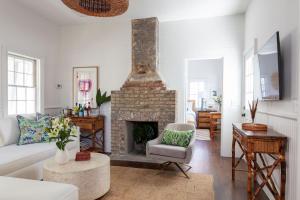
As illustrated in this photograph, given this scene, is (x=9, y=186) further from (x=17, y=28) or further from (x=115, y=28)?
(x=115, y=28)

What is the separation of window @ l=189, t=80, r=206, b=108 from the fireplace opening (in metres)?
4.75

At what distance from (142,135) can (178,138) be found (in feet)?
4.01

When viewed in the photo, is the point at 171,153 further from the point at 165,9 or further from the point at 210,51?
the point at 165,9

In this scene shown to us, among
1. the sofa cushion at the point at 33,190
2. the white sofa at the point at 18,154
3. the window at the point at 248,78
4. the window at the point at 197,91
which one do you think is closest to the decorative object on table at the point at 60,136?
the white sofa at the point at 18,154

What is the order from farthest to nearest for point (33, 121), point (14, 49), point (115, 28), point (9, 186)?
1. point (115, 28)
2. point (14, 49)
3. point (33, 121)
4. point (9, 186)

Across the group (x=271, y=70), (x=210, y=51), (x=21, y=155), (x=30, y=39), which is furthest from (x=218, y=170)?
(x=30, y=39)

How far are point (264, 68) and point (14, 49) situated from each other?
4.16 meters

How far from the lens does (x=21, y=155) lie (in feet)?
8.52

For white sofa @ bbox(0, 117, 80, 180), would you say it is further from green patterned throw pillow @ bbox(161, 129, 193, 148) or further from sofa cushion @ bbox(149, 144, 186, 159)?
green patterned throw pillow @ bbox(161, 129, 193, 148)

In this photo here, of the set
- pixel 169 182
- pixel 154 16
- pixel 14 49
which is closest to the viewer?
pixel 169 182

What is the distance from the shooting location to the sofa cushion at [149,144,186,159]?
299cm

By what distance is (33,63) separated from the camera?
4.31 meters

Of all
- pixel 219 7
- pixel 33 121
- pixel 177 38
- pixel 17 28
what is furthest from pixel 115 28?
pixel 33 121

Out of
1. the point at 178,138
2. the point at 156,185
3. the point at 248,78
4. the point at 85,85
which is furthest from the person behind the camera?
the point at 85,85
